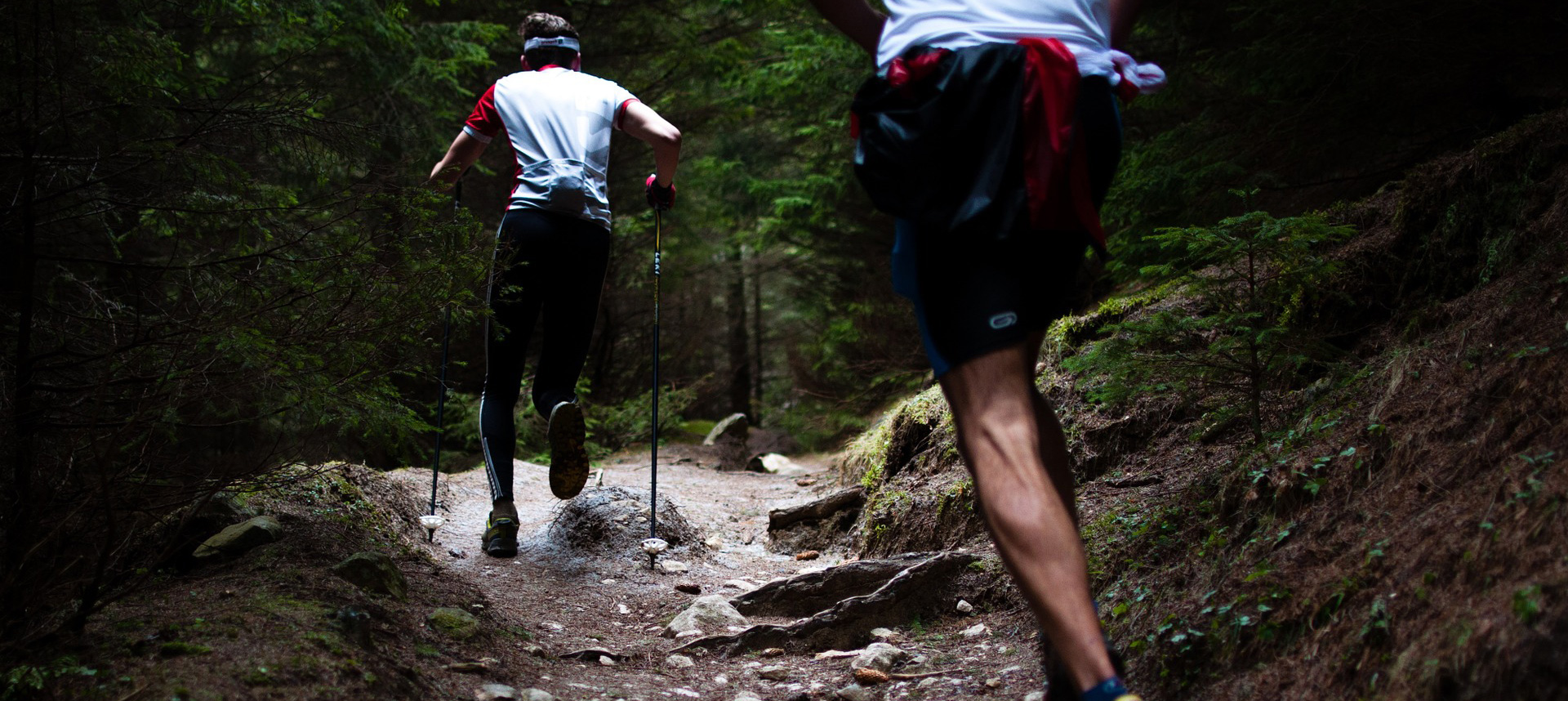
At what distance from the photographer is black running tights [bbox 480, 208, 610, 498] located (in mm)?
4227

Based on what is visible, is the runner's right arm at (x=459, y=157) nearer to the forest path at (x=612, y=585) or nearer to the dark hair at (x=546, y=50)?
the dark hair at (x=546, y=50)

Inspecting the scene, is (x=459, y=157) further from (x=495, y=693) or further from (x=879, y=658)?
(x=879, y=658)

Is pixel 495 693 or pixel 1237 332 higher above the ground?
pixel 1237 332

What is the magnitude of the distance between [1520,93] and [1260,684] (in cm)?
382

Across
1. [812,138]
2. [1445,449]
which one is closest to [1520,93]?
[1445,449]

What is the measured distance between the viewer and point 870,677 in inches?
108

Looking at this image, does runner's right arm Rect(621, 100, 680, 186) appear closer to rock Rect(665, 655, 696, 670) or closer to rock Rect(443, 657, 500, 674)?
rock Rect(665, 655, 696, 670)

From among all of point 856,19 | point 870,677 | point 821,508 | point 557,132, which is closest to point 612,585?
point 821,508

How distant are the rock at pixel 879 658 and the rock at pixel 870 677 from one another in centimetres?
6

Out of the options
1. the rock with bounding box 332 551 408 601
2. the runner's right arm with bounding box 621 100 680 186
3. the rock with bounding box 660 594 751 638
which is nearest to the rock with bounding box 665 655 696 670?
the rock with bounding box 660 594 751 638

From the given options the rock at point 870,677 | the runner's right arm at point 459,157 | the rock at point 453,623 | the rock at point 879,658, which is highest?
the runner's right arm at point 459,157

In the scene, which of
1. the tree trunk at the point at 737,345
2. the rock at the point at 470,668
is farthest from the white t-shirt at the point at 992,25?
the tree trunk at the point at 737,345

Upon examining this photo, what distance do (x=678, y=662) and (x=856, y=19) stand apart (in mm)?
2126

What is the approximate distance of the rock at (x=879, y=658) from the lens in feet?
9.37
